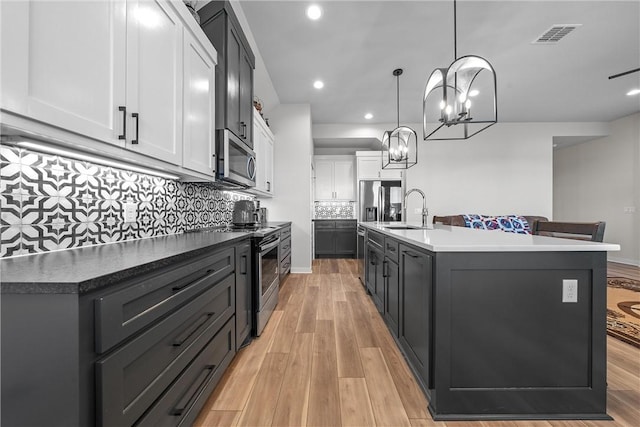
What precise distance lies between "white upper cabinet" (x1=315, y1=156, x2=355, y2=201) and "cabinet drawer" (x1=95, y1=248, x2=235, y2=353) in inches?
208

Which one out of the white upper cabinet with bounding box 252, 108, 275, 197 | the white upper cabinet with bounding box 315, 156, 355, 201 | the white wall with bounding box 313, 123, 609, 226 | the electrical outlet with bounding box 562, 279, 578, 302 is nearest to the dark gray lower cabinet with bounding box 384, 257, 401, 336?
the electrical outlet with bounding box 562, 279, 578, 302

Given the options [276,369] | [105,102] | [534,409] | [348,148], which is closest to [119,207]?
[105,102]

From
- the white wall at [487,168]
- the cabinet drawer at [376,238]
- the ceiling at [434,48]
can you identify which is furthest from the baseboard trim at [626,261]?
the cabinet drawer at [376,238]

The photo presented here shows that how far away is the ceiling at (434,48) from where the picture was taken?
8.57 ft

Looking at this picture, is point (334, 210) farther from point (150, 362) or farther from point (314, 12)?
point (150, 362)

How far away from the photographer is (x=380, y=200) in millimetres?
5707

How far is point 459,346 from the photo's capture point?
133 centimetres

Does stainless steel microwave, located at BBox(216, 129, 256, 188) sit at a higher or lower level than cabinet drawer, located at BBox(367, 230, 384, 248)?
higher

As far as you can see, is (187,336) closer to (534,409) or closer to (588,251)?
(534,409)

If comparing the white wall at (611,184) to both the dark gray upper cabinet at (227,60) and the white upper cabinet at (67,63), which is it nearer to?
the dark gray upper cabinet at (227,60)

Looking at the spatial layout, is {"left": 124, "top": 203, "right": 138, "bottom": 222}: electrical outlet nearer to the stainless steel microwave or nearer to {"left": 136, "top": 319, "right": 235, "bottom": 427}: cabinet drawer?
the stainless steel microwave

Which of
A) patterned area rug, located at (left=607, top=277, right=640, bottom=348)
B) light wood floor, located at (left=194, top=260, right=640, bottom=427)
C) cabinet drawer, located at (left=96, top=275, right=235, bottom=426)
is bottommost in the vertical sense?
light wood floor, located at (left=194, top=260, right=640, bottom=427)

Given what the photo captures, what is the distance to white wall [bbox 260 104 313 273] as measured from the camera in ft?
15.5

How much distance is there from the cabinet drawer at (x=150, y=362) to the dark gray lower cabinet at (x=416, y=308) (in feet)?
3.77
